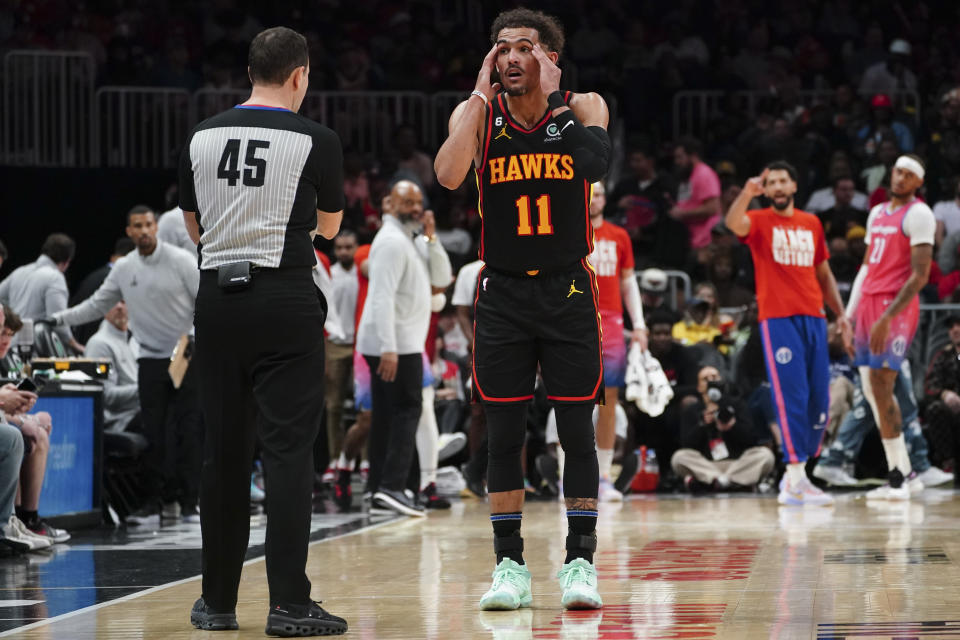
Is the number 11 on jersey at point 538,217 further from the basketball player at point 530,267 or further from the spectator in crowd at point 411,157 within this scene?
the spectator in crowd at point 411,157

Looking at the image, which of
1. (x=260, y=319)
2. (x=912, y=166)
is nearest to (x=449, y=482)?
(x=912, y=166)

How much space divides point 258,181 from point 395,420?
458 centimetres

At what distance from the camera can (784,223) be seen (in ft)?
30.0

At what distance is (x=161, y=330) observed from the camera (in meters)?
8.73

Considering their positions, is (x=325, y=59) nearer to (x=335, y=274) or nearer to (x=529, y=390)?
(x=335, y=274)

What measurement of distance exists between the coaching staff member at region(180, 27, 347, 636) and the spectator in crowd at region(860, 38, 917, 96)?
521 inches

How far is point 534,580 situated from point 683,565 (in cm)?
75

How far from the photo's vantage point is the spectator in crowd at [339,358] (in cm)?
1137

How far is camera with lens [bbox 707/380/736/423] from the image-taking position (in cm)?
1073

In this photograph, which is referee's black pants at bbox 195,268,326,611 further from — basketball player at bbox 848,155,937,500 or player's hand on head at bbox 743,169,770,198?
basketball player at bbox 848,155,937,500

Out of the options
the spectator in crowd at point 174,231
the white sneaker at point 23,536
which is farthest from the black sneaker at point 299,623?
the spectator in crowd at point 174,231

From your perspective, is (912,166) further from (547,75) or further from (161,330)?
(547,75)

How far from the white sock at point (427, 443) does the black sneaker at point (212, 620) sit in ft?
16.7

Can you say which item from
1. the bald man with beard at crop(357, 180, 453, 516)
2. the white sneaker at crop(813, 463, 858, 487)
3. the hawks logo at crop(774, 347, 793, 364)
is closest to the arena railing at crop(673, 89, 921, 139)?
the white sneaker at crop(813, 463, 858, 487)
